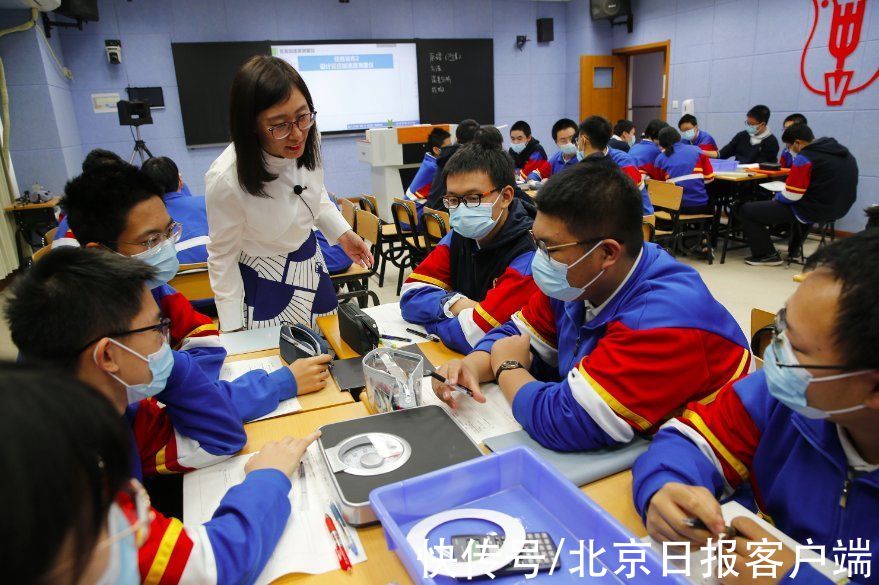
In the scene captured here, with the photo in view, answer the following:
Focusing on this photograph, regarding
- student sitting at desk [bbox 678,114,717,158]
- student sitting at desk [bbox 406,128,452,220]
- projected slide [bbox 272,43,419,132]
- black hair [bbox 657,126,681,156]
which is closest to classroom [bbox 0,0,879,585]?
student sitting at desk [bbox 406,128,452,220]

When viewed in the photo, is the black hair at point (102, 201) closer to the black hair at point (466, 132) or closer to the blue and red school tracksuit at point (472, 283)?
the blue and red school tracksuit at point (472, 283)

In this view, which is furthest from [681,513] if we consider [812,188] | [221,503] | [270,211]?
[812,188]

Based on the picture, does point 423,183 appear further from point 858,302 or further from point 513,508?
point 858,302

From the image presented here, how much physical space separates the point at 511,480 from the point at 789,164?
7.03 metres

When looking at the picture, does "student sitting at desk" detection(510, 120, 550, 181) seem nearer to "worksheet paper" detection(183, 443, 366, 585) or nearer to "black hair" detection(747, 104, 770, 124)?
"black hair" detection(747, 104, 770, 124)

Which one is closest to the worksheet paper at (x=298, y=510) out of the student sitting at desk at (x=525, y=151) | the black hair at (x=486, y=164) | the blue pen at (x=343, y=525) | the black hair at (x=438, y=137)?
the blue pen at (x=343, y=525)

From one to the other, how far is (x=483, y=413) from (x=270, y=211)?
113 cm

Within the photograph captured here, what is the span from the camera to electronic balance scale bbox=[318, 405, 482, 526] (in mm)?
1051

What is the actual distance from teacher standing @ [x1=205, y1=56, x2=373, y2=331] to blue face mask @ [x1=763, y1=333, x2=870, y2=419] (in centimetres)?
157

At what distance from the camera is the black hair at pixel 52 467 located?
0.42m

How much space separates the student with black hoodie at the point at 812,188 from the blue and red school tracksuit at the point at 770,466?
5120 millimetres

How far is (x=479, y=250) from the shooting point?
7.06 feet

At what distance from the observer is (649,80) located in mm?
10633

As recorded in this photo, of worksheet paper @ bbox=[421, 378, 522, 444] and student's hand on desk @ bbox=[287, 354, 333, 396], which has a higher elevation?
student's hand on desk @ bbox=[287, 354, 333, 396]
